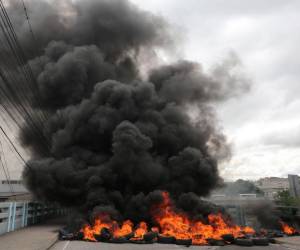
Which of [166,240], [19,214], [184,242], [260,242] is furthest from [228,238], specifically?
[19,214]

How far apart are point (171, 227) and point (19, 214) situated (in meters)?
16.6

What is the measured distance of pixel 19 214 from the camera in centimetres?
3180

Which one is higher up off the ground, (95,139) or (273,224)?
(95,139)

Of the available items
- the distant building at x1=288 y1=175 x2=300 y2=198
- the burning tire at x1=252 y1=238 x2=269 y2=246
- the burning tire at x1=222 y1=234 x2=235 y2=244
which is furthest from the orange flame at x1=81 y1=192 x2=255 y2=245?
the distant building at x1=288 y1=175 x2=300 y2=198

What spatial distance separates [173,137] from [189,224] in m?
10.9

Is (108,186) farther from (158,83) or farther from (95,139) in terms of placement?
(158,83)

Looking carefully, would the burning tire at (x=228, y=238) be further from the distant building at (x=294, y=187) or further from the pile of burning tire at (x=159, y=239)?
the distant building at (x=294, y=187)

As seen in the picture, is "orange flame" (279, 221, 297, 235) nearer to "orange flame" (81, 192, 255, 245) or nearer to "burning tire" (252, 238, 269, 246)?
"orange flame" (81, 192, 255, 245)

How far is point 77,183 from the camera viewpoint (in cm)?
3095

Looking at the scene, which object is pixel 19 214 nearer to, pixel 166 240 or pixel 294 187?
pixel 166 240

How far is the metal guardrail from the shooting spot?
1067 inches

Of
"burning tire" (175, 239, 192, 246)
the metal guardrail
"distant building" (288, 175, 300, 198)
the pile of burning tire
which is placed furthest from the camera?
"distant building" (288, 175, 300, 198)

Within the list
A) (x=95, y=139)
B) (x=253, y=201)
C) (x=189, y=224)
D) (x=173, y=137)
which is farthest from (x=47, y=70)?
(x=253, y=201)

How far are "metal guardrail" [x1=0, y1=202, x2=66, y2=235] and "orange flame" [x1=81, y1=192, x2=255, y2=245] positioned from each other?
8.05 metres
